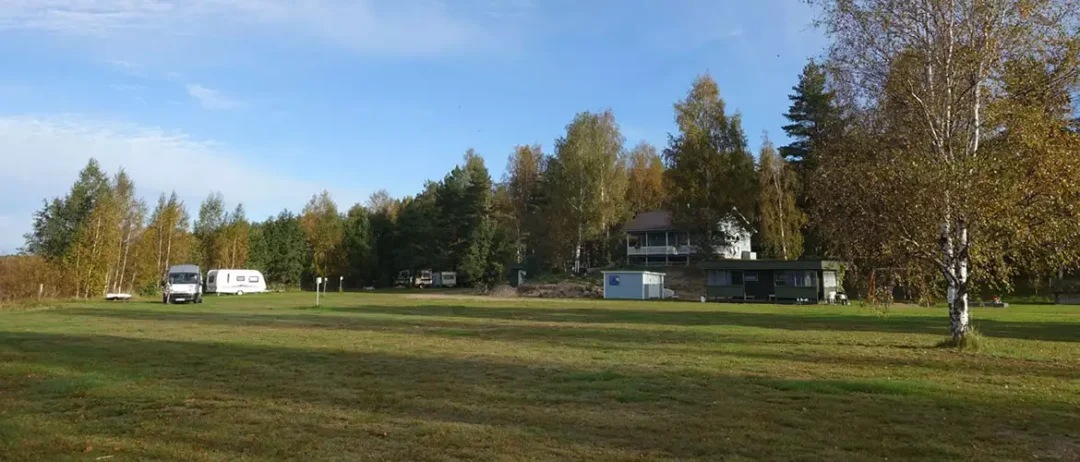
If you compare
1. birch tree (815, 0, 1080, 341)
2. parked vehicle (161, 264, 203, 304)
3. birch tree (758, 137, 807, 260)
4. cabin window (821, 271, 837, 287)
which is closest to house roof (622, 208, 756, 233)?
birch tree (758, 137, 807, 260)

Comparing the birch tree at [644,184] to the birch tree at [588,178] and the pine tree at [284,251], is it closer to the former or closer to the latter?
the birch tree at [588,178]

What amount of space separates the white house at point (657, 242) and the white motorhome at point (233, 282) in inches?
1506

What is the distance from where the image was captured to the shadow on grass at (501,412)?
6.85 meters

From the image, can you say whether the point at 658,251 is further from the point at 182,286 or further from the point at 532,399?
the point at 532,399

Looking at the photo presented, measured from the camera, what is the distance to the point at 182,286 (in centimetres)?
4459

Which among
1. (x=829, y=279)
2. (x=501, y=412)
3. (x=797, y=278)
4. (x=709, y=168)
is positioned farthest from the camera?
(x=709, y=168)

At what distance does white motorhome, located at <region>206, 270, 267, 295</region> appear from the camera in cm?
6188

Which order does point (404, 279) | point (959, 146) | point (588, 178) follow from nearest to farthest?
point (959, 146) < point (588, 178) < point (404, 279)

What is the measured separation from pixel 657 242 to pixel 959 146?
188 feet

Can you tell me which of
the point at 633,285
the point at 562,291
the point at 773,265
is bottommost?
the point at 562,291

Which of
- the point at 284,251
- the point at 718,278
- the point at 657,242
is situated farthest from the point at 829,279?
the point at 284,251

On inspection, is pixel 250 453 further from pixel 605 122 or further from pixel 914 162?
pixel 605 122

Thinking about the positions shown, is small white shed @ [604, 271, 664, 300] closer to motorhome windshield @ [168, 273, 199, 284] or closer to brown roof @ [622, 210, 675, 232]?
brown roof @ [622, 210, 675, 232]

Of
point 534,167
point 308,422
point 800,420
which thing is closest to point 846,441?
point 800,420
